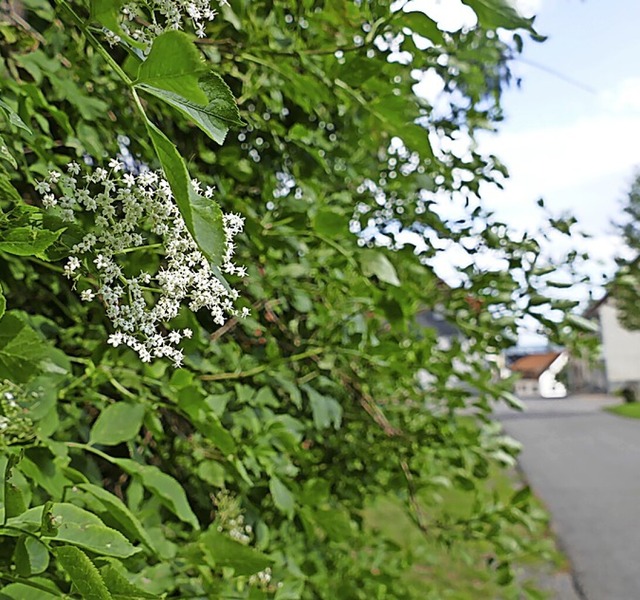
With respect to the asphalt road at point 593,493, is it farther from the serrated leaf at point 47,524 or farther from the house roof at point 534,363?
the house roof at point 534,363

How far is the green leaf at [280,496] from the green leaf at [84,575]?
1.44 ft

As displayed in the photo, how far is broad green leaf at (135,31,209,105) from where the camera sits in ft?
0.97

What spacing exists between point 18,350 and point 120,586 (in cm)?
18

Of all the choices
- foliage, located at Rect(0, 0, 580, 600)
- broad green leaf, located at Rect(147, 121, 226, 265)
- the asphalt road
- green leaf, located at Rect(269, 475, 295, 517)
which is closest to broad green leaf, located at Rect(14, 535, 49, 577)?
foliage, located at Rect(0, 0, 580, 600)

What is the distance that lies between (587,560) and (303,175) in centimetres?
415

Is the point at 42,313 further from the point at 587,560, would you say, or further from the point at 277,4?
the point at 587,560

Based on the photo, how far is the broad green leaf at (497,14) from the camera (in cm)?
49

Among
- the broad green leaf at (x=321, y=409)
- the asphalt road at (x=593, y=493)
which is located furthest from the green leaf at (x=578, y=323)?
the asphalt road at (x=593, y=493)

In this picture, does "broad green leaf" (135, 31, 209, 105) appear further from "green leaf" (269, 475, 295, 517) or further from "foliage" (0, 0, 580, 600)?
"green leaf" (269, 475, 295, 517)

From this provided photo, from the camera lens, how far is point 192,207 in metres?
0.28

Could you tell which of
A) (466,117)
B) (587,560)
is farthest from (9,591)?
(587,560)

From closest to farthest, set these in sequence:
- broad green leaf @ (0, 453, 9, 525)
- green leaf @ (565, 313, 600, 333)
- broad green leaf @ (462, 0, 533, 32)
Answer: broad green leaf @ (0, 453, 9, 525) < broad green leaf @ (462, 0, 533, 32) < green leaf @ (565, 313, 600, 333)

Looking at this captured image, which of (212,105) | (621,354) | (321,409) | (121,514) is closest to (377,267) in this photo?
(321,409)

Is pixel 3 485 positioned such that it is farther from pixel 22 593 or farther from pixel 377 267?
pixel 377 267
